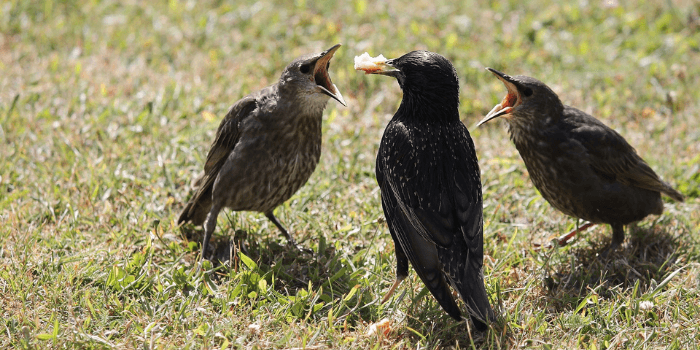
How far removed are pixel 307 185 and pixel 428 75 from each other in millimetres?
1868

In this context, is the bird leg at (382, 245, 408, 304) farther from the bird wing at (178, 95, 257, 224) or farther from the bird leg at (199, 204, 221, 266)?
the bird wing at (178, 95, 257, 224)

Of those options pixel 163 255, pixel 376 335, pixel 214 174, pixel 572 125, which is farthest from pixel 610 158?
pixel 163 255

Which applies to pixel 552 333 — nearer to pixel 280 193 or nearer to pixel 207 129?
pixel 280 193

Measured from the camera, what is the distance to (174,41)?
7.89m

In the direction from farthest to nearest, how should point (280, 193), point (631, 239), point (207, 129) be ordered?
point (207, 129) → point (631, 239) → point (280, 193)

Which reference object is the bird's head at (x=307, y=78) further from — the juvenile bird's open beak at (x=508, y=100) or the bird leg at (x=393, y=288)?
the bird leg at (x=393, y=288)

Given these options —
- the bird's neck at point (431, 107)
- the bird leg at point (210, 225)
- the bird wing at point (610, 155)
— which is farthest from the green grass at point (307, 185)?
the bird's neck at point (431, 107)

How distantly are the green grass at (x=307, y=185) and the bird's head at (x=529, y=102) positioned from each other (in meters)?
0.85

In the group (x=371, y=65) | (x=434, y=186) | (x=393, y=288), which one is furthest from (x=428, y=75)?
(x=393, y=288)

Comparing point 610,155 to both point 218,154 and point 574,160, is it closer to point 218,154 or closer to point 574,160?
point 574,160

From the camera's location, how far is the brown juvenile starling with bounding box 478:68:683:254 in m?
4.88

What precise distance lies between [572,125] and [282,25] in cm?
421

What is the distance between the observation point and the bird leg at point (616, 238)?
16.4ft

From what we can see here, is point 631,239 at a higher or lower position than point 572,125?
lower
